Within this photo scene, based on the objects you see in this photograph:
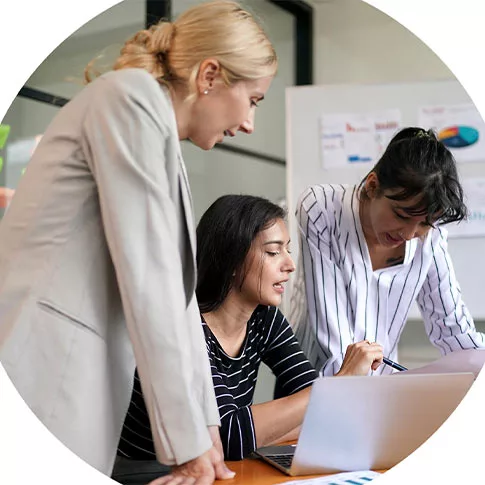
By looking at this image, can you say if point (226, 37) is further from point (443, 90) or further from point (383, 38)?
point (383, 38)

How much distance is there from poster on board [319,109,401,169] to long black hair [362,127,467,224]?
1.65m

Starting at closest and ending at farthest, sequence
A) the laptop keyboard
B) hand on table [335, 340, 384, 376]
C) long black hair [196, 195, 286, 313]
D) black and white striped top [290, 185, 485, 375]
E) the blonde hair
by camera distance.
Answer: the blonde hair → the laptop keyboard → hand on table [335, 340, 384, 376] → long black hair [196, 195, 286, 313] → black and white striped top [290, 185, 485, 375]

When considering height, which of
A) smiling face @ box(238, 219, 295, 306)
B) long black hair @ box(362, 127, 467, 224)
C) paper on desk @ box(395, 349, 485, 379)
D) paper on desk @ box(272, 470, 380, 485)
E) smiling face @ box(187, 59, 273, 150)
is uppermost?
smiling face @ box(187, 59, 273, 150)

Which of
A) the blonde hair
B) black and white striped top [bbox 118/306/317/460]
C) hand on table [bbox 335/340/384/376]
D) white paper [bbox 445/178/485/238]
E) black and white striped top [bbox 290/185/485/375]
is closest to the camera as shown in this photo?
the blonde hair

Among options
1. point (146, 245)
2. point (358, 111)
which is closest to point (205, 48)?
point (146, 245)

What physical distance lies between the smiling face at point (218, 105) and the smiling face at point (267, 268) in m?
0.53

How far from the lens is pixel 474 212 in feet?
10.7

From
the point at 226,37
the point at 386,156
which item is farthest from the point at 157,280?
the point at 386,156

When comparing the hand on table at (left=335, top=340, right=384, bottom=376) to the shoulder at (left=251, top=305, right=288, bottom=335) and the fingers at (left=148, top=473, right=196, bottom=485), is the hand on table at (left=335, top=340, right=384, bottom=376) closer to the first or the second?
the shoulder at (left=251, top=305, right=288, bottom=335)

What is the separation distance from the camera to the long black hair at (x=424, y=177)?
5.11 feet

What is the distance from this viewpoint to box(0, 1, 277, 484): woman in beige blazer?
0.88m

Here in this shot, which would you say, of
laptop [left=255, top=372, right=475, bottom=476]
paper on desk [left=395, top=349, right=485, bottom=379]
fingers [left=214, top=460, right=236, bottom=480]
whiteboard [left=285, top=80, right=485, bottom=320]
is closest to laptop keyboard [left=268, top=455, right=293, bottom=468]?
laptop [left=255, top=372, right=475, bottom=476]

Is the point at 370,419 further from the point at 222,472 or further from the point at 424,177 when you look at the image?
the point at 424,177

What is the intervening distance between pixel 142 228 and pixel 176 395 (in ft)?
0.65
